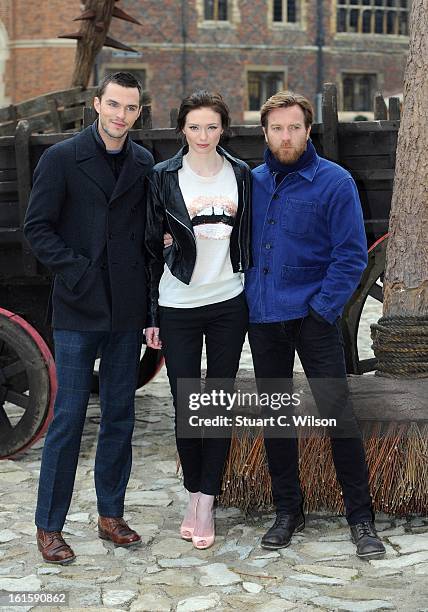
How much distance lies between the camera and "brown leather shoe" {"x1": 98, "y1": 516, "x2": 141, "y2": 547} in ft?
14.7

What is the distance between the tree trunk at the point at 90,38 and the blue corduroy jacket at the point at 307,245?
5.88 metres

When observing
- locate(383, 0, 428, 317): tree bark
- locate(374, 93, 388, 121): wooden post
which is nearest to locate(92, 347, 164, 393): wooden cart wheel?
locate(374, 93, 388, 121): wooden post

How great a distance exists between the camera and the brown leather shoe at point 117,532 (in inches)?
177

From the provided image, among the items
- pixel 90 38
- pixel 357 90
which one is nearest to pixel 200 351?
pixel 90 38

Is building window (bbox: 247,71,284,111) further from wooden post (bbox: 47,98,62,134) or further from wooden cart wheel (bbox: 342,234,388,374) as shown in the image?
wooden cart wheel (bbox: 342,234,388,374)

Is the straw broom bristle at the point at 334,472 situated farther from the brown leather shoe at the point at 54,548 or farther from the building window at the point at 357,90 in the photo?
the building window at the point at 357,90

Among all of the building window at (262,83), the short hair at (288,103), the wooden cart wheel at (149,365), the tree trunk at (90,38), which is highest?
the tree trunk at (90,38)

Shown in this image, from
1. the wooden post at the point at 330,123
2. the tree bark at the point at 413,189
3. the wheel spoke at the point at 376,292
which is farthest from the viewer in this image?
the wheel spoke at the point at 376,292

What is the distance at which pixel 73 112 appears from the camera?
8.15 m

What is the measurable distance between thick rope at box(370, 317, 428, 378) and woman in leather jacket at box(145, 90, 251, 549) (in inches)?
38.5

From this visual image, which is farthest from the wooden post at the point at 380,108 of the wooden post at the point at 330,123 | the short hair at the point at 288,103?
the short hair at the point at 288,103

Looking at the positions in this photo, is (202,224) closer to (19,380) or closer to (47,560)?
(47,560)

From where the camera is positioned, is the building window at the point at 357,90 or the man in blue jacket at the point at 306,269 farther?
the building window at the point at 357,90

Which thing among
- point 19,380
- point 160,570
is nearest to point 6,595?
point 160,570
